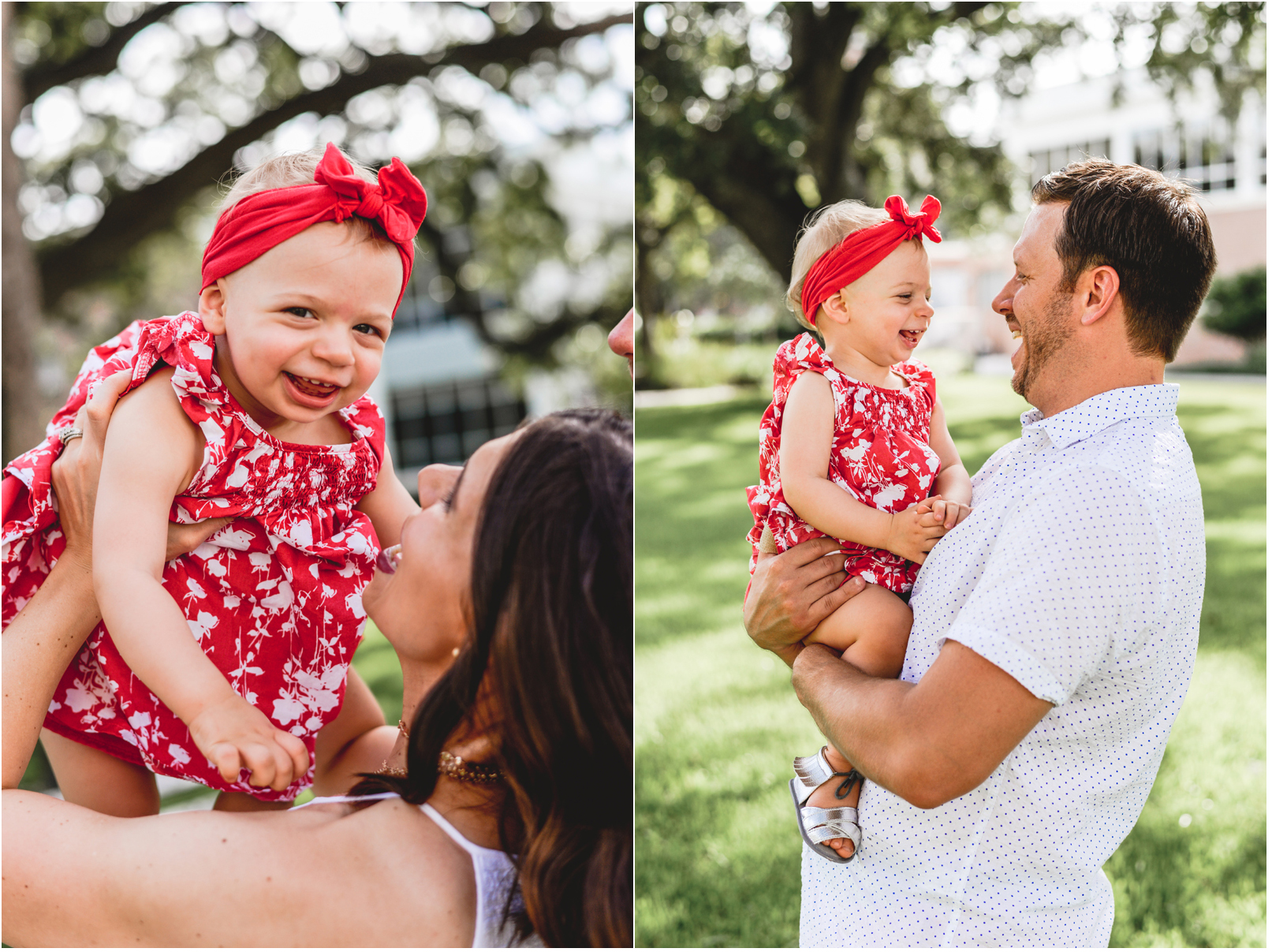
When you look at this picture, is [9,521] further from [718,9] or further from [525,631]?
[718,9]

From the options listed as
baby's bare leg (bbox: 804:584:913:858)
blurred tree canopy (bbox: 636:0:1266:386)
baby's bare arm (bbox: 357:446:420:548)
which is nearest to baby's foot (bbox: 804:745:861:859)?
baby's bare leg (bbox: 804:584:913:858)

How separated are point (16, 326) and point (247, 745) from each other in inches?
103

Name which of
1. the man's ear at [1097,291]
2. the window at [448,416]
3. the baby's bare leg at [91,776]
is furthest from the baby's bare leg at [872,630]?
the window at [448,416]

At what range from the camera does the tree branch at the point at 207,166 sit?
4891mm

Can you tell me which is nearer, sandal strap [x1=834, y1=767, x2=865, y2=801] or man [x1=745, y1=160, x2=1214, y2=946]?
man [x1=745, y1=160, x2=1214, y2=946]


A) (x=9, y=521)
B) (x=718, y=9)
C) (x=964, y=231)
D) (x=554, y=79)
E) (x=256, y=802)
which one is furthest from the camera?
(x=964, y=231)

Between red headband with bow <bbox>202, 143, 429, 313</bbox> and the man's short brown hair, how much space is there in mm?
1083

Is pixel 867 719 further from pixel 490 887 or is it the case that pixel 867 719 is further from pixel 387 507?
pixel 387 507

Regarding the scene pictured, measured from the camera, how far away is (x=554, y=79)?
21.2 feet

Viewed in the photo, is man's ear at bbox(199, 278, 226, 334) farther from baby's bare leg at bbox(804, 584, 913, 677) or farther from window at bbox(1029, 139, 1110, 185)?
window at bbox(1029, 139, 1110, 185)

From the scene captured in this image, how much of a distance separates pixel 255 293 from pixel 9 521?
1.79ft

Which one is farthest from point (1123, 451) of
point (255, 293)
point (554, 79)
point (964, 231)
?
point (964, 231)

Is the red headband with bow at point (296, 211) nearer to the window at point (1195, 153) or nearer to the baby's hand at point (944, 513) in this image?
the baby's hand at point (944, 513)

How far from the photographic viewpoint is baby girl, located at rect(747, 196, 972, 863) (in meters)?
1.84
